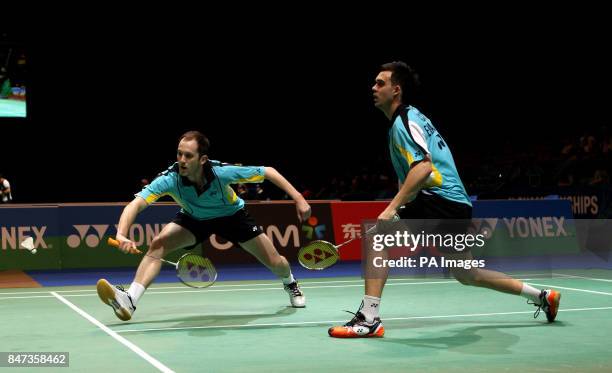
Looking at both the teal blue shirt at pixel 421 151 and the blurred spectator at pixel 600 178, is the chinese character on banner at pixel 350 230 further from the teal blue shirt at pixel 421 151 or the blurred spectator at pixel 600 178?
the teal blue shirt at pixel 421 151

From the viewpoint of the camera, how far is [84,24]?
838 inches

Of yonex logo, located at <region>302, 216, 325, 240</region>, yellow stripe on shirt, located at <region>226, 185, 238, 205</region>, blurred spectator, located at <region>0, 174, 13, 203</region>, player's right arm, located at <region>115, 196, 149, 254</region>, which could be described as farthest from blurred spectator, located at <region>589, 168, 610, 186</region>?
blurred spectator, located at <region>0, 174, 13, 203</region>

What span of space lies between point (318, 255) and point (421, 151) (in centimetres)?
161

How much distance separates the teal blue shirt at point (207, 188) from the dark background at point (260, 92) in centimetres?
1477

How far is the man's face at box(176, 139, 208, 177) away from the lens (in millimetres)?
6609

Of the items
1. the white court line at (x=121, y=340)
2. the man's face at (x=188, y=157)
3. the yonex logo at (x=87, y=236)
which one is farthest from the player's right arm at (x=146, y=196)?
the yonex logo at (x=87, y=236)

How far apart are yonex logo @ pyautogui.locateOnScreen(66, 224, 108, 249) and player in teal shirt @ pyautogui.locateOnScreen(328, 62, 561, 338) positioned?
6520 mm

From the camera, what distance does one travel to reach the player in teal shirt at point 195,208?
6.53 metres

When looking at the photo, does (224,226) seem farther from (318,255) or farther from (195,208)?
(318,255)

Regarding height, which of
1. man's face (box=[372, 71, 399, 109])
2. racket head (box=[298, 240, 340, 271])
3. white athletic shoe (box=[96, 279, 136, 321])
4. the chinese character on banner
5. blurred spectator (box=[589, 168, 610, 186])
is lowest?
the chinese character on banner

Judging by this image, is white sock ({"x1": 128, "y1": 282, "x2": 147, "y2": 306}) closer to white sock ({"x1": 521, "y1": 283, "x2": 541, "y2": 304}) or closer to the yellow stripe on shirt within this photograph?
the yellow stripe on shirt

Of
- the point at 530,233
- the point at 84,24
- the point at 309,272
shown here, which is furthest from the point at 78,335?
the point at 84,24

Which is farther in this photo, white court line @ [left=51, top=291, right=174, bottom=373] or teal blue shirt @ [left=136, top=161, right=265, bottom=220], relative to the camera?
teal blue shirt @ [left=136, top=161, right=265, bottom=220]

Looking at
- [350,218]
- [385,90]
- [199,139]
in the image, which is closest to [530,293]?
[385,90]
